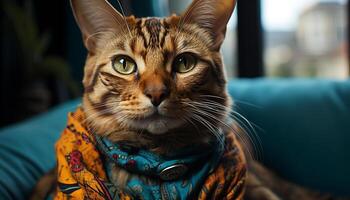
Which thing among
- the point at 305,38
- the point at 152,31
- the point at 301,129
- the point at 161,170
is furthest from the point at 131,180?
the point at 305,38

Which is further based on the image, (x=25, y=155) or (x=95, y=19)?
(x=25, y=155)

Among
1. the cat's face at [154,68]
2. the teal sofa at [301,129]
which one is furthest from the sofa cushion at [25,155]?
the cat's face at [154,68]

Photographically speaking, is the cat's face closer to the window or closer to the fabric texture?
the fabric texture

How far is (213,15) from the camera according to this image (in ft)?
3.16

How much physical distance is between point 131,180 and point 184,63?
A: 294mm

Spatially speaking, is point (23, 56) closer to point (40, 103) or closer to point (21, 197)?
point (40, 103)

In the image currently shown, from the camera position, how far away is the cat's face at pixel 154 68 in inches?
33.7

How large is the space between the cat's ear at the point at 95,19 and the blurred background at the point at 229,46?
868 mm

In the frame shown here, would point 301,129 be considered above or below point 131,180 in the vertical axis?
below

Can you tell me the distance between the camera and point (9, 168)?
1142mm

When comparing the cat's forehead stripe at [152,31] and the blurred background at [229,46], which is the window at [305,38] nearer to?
the blurred background at [229,46]

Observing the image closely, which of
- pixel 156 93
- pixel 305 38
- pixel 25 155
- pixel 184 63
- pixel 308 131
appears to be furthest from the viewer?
pixel 305 38

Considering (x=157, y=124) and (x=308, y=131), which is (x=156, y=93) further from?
(x=308, y=131)

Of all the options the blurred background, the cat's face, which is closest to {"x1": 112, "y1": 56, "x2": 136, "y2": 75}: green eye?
the cat's face
